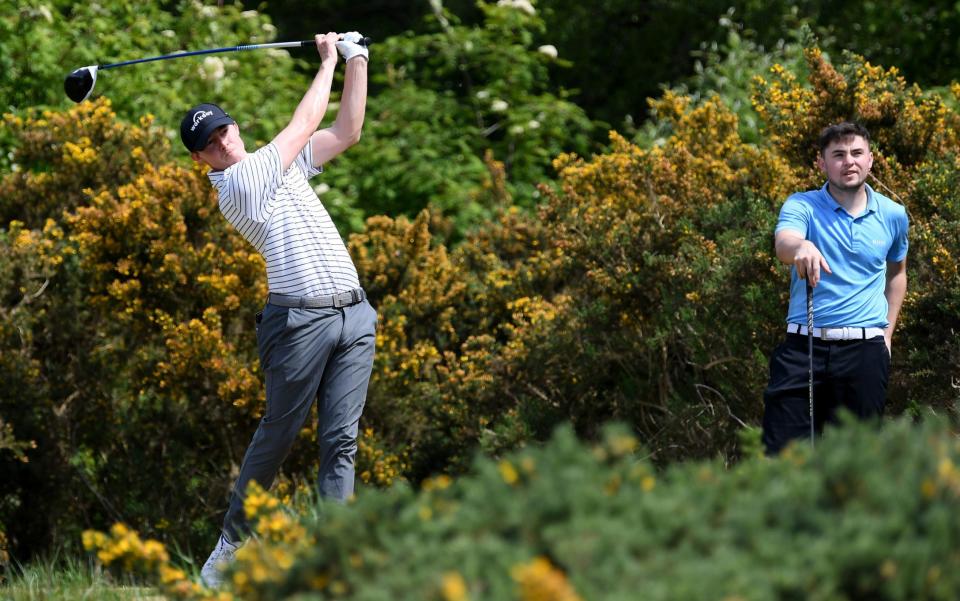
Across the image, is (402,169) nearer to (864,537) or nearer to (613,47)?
(613,47)

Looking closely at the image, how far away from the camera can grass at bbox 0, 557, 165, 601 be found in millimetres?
4551

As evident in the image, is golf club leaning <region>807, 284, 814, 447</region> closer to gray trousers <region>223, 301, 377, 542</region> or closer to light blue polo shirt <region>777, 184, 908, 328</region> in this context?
light blue polo shirt <region>777, 184, 908, 328</region>

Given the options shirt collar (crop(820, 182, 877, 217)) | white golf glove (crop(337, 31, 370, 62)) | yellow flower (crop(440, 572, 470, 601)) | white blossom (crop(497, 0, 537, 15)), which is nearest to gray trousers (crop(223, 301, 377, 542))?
white golf glove (crop(337, 31, 370, 62))

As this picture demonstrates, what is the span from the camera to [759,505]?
2508 millimetres

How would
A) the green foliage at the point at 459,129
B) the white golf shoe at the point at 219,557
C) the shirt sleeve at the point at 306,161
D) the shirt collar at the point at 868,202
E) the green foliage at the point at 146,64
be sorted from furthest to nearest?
the green foliage at the point at 459,129
the green foliage at the point at 146,64
the shirt sleeve at the point at 306,161
the shirt collar at the point at 868,202
the white golf shoe at the point at 219,557

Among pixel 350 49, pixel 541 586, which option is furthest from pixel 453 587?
pixel 350 49

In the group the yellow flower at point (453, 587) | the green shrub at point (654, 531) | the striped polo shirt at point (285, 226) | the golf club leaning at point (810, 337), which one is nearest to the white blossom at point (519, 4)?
the striped polo shirt at point (285, 226)

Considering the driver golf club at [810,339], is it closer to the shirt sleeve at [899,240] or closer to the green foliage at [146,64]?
the shirt sleeve at [899,240]

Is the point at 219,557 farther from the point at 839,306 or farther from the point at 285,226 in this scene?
the point at 839,306

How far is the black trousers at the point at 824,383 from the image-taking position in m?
4.52

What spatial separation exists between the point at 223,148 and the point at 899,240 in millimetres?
2462

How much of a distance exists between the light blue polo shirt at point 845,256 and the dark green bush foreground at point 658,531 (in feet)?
5.90

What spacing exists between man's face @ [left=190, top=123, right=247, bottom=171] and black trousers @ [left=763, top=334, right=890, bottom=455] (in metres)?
2.10

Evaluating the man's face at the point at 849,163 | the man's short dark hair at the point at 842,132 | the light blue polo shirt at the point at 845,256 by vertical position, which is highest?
the man's short dark hair at the point at 842,132
